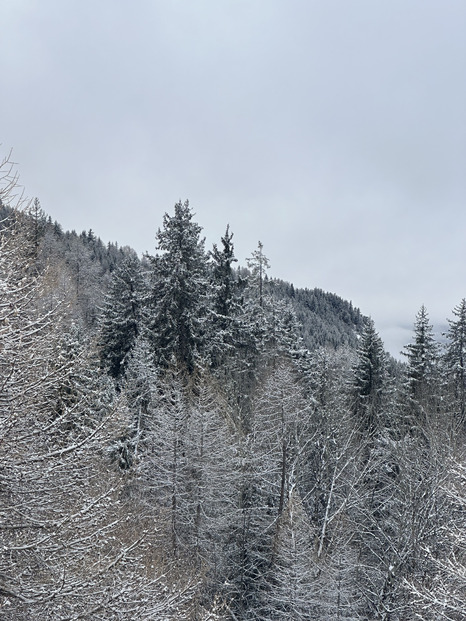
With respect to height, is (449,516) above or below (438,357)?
below

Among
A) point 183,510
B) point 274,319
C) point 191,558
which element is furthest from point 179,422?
point 274,319

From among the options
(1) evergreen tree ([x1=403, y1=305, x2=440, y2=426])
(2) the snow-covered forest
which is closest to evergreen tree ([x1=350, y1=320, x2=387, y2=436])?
(2) the snow-covered forest

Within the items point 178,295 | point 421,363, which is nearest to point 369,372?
point 421,363

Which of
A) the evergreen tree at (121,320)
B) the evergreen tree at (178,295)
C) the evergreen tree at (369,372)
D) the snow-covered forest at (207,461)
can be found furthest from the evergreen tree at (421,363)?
the evergreen tree at (121,320)

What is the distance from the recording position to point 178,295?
26.7 m

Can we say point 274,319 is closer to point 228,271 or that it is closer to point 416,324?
point 228,271

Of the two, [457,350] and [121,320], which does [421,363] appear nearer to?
[457,350]

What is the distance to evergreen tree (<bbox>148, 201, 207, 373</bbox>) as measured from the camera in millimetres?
26031

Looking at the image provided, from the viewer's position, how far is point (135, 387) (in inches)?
950

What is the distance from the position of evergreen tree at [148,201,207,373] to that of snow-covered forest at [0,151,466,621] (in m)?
0.13

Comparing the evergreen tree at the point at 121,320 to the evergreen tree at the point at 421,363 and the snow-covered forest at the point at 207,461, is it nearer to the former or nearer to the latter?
the snow-covered forest at the point at 207,461

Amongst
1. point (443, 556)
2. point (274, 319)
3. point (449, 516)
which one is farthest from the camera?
point (274, 319)

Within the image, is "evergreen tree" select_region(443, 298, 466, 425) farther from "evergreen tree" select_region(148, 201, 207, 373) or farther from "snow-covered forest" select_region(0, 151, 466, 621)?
"evergreen tree" select_region(148, 201, 207, 373)

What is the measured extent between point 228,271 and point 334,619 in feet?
63.6
